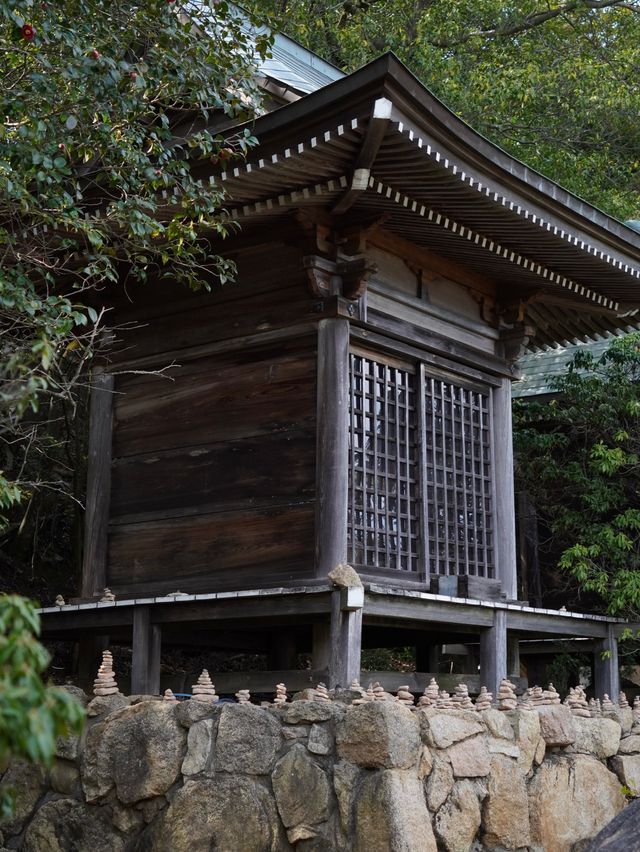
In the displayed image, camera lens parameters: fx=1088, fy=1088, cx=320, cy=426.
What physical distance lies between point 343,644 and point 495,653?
1915 millimetres

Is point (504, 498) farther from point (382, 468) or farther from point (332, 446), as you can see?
point (332, 446)

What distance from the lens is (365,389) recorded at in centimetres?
827

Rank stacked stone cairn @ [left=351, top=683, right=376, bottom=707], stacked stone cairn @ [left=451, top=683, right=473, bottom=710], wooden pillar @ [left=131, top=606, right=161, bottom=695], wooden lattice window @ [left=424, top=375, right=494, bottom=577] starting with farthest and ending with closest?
wooden lattice window @ [left=424, top=375, right=494, bottom=577] < wooden pillar @ [left=131, top=606, right=161, bottom=695] < stacked stone cairn @ [left=451, top=683, right=473, bottom=710] < stacked stone cairn @ [left=351, top=683, right=376, bottom=707]

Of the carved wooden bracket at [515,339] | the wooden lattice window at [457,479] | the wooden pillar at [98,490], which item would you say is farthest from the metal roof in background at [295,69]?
the wooden pillar at [98,490]

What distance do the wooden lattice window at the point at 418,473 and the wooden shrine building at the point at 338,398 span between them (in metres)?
0.02

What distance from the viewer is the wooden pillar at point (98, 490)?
29.5 feet

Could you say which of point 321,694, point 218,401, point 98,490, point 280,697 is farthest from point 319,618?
point 98,490

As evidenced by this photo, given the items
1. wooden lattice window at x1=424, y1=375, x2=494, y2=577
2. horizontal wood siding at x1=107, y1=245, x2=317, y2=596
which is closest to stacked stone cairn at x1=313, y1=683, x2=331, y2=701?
horizontal wood siding at x1=107, y1=245, x2=317, y2=596

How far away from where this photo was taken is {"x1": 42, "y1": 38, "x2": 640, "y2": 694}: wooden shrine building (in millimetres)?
7332

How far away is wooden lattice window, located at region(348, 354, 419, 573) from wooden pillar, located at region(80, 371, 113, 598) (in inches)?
85.2

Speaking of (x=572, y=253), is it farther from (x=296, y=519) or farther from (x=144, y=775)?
(x=144, y=775)

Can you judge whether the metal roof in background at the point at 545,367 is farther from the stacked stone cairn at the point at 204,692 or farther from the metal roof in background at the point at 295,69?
the stacked stone cairn at the point at 204,692

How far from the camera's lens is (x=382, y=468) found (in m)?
8.31

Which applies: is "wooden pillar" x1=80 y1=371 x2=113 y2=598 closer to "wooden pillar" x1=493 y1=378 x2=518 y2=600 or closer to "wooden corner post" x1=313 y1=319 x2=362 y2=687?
"wooden corner post" x1=313 y1=319 x2=362 y2=687
